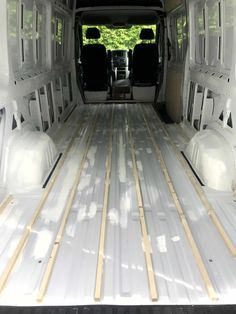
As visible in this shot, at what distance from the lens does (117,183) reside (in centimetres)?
302

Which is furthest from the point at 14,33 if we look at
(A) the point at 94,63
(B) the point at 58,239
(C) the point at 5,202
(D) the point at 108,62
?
(D) the point at 108,62

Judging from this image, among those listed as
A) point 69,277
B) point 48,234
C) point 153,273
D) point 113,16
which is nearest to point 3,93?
point 48,234

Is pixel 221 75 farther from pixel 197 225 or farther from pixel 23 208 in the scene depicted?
pixel 23 208

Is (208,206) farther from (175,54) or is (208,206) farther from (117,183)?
(175,54)

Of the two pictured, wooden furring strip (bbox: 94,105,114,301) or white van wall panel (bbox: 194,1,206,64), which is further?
white van wall panel (bbox: 194,1,206,64)

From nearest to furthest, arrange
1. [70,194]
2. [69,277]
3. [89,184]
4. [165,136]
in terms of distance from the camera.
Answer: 1. [69,277]
2. [70,194]
3. [89,184]
4. [165,136]

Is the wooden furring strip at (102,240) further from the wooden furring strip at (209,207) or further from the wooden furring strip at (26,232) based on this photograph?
the wooden furring strip at (209,207)

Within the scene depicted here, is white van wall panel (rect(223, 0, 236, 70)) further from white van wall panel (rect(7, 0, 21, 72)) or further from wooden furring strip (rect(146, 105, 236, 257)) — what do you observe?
white van wall panel (rect(7, 0, 21, 72))

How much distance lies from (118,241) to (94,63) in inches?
225

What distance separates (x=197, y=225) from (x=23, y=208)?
1.16m

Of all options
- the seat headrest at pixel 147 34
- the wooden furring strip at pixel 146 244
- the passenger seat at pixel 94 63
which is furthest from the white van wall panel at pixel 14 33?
the seat headrest at pixel 147 34

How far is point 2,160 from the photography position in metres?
2.72

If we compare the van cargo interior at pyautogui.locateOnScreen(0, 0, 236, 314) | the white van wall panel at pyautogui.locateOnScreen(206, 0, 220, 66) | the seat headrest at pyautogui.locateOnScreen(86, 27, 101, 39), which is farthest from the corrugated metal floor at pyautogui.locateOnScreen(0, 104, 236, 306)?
the seat headrest at pyautogui.locateOnScreen(86, 27, 101, 39)

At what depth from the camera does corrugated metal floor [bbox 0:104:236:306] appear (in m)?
1.71
